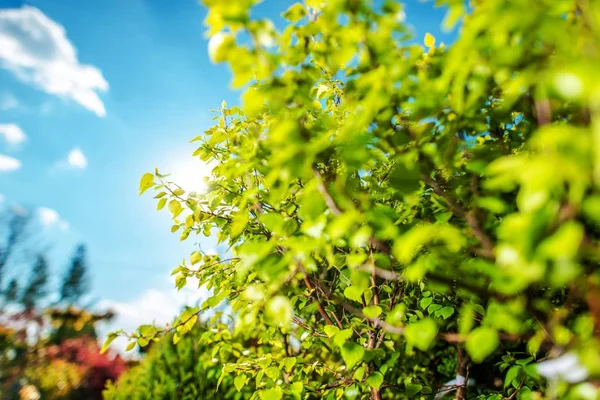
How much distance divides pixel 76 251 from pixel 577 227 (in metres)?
61.6

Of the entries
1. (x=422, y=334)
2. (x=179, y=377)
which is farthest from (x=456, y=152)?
(x=179, y=377)

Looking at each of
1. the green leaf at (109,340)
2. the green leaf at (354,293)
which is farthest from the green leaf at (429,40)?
the green leaf at (109,340)

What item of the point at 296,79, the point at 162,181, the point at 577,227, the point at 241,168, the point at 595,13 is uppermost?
the point at 162,181

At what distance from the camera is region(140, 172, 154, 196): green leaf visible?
5.69 feet

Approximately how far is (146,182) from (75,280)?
5787 centimetres

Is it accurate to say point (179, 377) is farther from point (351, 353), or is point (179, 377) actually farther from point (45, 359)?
point (45, 359)

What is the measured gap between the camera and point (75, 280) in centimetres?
4931

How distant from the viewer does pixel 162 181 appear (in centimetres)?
187

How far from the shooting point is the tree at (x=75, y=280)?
158ft

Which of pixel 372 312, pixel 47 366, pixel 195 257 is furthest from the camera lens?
pixel 47 366

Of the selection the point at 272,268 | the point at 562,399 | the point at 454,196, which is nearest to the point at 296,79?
the point at 272,268

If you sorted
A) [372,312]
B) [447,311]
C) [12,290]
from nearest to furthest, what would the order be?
[372,312] → [447,311] → [12,290]

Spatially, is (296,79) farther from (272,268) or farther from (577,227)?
(577,227)

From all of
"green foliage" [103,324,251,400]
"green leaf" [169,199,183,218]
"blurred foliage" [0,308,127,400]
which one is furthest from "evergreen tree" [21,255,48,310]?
"green leaf" [169,199,183,218]
